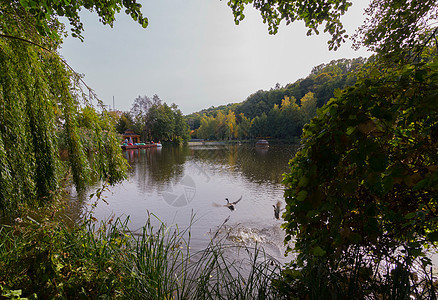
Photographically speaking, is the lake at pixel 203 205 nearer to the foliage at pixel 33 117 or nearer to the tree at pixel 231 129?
the foliage at pixel 33 117

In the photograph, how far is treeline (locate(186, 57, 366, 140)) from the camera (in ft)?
151

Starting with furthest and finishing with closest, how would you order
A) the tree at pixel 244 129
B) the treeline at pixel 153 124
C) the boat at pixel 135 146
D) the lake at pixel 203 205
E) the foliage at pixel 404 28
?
the tree at pixel 244 129
the treeline at pixel 153 124
the boat at pixel 135 146
the lake at pixel 203 205
the foliage at pixel 404 28

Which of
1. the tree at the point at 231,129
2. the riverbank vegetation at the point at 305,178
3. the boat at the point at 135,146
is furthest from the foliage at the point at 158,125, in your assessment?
the riverbank vegetation at the point at 305,178

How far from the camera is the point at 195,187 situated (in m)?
9.47

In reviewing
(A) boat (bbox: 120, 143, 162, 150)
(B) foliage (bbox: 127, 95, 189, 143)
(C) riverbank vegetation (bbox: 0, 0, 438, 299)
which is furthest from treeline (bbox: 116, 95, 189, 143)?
→ (C) riverbank vegetation (bbox: 0, 0, 438, 299)

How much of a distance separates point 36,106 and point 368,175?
11.8 feet

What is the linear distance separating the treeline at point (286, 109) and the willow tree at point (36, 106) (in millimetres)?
39551

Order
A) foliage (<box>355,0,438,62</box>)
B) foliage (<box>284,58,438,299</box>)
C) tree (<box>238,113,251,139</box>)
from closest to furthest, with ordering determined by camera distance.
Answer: foliage (<box>284,58,438,299</box>) < foliage (<box>355,0,438,62</box>) < tree (<box>238,113,251,139</box>)

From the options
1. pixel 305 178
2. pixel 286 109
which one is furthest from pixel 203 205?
pixel 286 109

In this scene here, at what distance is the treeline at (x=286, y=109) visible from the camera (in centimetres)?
4603

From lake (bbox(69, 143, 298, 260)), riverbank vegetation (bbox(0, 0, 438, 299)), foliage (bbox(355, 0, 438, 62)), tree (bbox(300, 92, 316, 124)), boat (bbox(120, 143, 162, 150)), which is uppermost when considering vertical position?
tree (bbox(300, 92, 316, 124))

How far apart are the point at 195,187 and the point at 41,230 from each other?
7.98m

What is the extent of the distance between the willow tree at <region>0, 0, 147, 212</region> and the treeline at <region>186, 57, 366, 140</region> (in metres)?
39.6

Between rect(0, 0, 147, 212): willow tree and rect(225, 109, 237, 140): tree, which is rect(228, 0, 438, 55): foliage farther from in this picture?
rect(225, 109, 237, 140): tree
